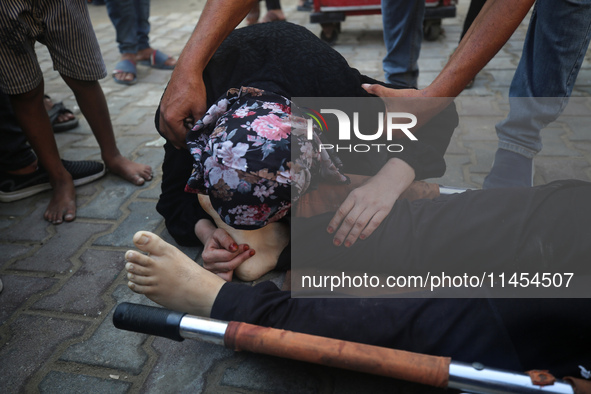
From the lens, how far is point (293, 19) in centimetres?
510

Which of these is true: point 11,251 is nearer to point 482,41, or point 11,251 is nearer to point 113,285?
point 113,285

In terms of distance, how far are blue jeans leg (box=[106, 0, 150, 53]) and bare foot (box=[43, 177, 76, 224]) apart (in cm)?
197

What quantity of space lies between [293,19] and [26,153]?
3680 millimetres

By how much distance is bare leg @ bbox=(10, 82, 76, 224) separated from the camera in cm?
185

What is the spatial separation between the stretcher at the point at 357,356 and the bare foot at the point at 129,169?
1201 millimetres

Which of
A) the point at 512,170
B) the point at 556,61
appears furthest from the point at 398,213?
the point at 556,61

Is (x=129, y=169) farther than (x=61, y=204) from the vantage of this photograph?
Yes

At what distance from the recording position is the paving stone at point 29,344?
3.97 ft

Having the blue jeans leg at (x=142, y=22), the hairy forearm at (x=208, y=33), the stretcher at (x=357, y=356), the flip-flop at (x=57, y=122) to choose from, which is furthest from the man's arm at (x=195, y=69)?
the blue jeans leg at (x=142, y=22)

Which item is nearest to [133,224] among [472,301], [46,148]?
[46,148]

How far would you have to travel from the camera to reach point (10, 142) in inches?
82.0

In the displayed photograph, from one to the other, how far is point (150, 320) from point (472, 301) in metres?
0.77

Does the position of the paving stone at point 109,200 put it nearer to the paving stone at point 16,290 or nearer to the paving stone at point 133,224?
the paving stone at point 133,224

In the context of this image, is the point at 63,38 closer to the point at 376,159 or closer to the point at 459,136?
the point at 376,159
